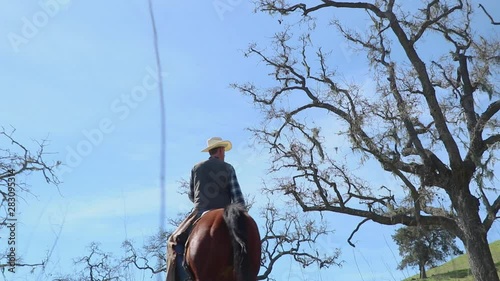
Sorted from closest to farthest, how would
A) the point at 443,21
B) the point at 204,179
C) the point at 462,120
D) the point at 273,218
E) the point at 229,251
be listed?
the point at 229,251 < the point at 204,179 < the point at 462,120 < the point at 443,21 < the point at 273,218

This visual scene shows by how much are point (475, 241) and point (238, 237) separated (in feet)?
44.6

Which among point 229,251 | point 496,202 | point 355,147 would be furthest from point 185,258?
point 496,202

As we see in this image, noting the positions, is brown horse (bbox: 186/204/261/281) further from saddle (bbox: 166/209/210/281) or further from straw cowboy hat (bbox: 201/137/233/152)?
straw cowboy hat (bbox: 201/137/233/152)

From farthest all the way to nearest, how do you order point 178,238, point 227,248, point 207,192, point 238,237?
point 207,192
point 178,238
point 227,248
point 238,237

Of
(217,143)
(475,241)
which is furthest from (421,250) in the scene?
(217,143)

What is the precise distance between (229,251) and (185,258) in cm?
61

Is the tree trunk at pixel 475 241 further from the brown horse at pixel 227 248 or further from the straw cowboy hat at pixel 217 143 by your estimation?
the brown horse at pixel 227 248

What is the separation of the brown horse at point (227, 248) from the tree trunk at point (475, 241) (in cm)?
1325

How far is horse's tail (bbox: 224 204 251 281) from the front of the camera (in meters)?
5.77

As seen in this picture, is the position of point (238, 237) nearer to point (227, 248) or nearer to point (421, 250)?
point (227, 248)

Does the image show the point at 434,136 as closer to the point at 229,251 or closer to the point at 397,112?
the point at 397,112

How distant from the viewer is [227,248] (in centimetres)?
599

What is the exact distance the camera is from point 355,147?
18.9m

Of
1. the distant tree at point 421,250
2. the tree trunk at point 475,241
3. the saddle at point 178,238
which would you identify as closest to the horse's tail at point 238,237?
the saddle at point 178,238
